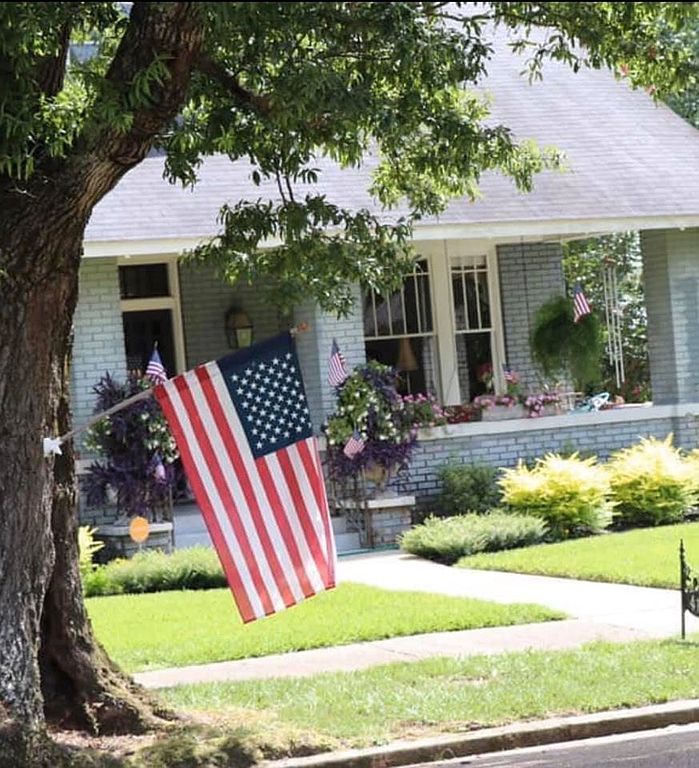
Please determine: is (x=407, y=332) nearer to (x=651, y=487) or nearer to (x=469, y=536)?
(x=651, y=487)

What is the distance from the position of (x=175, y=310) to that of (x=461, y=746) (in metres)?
13.4

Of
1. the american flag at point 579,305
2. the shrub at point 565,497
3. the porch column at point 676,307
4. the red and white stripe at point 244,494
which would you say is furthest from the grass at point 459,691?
the porch column at point 676,307

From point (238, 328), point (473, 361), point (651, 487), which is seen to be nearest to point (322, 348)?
point (238, 328)

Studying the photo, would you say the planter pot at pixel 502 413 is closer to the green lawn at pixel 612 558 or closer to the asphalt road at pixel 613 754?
the green lawn at pixel 612 558

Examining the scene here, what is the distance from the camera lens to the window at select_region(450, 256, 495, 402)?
925 inches

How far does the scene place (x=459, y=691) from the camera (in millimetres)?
10789

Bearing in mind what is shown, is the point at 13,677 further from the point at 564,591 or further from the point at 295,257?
the point at 564,591

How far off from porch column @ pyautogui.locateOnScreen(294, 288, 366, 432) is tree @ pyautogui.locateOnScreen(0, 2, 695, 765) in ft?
30.5

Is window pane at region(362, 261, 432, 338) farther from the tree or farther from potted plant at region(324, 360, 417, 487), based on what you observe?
the tree

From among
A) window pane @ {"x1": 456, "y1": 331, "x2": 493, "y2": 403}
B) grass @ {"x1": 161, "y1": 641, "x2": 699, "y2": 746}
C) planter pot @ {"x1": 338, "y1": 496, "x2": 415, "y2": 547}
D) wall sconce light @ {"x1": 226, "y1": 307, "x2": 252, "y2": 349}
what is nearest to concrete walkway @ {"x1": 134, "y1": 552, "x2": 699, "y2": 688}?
grass @ {"x1": 161, "y1": 641, "x2": 699, "y2": 746}

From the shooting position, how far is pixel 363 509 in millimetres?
20328

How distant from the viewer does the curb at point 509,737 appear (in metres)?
9.48

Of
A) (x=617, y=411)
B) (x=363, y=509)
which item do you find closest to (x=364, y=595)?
(x=363, y=509)

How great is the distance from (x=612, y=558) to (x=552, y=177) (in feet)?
22.2
